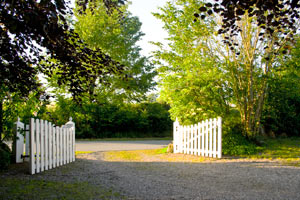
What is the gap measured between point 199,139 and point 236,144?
4.84ft

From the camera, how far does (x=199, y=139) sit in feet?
31.8

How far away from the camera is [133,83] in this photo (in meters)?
23.6

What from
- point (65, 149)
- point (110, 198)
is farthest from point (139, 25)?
point (110, 198)

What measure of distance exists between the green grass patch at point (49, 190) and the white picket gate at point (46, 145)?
941 mm

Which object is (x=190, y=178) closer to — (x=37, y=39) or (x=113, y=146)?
(x=37, y=39)

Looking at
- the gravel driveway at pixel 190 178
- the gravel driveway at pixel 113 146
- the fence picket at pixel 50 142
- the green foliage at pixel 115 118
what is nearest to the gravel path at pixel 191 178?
the gravel driveway at pixel 190 178

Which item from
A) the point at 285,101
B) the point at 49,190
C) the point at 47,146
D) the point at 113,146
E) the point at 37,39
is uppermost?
the point at 37,39

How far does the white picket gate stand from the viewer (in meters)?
6.23

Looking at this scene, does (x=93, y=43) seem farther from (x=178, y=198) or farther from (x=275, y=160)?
(x=178, y=198)

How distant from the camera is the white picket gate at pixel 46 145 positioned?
20.4ft

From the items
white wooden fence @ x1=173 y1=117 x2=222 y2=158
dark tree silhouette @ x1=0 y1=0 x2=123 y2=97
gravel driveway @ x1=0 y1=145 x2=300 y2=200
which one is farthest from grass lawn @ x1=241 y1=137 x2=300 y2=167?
dark tree silhouette @ x1=0 y1=0 x2=123 y2=97

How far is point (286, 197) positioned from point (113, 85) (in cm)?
1870

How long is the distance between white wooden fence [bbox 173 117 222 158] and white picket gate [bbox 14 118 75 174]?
413 cm

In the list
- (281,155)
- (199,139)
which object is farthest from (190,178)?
(281,155)
